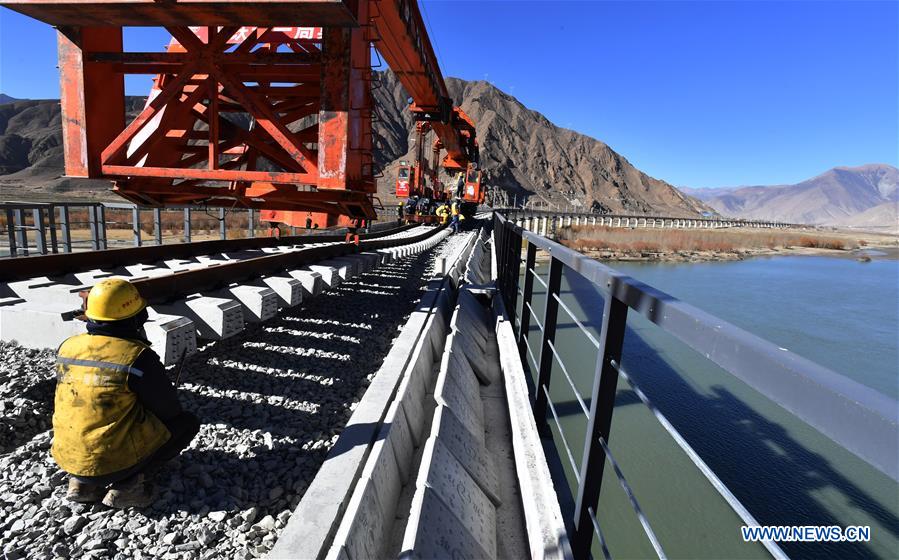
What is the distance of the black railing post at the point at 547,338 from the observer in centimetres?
313

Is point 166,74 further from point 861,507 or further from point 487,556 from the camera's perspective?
point 861,507

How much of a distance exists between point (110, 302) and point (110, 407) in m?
0.48

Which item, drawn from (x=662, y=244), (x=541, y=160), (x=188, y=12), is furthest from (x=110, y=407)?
(x=541, y=160)

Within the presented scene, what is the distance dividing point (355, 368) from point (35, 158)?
4807 inches

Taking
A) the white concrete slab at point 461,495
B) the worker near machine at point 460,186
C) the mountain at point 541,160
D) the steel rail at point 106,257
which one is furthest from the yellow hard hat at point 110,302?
the mountain at point 541,160

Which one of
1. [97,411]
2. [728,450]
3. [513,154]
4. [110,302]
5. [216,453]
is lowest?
[728,450]

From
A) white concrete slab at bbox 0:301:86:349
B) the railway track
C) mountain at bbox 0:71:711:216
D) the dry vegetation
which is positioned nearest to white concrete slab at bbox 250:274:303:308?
the railway track

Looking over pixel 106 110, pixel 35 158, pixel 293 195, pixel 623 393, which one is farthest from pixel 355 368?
pixel 35 158

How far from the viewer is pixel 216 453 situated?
2.53m

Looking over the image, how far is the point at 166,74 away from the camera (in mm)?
5672

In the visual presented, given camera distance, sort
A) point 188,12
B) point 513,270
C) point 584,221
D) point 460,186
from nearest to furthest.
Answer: point 188,12, point 513,270, point 460,186, point 584,221

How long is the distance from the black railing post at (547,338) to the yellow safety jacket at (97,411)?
2.25 meters

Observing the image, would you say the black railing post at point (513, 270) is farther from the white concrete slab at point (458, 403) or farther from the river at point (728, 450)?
the river at point (728, 450)

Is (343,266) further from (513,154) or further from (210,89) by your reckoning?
(513,154)
